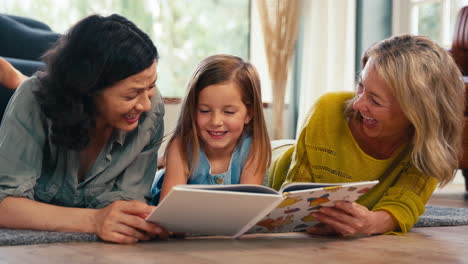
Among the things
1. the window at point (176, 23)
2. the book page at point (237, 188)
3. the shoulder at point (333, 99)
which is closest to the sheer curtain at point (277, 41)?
the window at point (176, 23)

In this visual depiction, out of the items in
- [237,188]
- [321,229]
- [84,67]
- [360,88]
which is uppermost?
[84,67]

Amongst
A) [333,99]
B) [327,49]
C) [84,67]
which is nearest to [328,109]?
[333,99]

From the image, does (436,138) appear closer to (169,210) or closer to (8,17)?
(169,210)

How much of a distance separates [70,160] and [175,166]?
30 centimetres

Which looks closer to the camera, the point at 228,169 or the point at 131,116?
the point at 131,116

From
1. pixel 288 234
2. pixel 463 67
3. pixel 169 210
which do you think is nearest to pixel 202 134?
pixel 288 234

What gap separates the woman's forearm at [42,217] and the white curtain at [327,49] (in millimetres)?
3050

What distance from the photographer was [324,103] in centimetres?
179

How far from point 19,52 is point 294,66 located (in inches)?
90.8

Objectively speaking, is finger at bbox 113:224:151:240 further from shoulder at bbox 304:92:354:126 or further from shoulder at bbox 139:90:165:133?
shoulder at bbox 304:92:354:126

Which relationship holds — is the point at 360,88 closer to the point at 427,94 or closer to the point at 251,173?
the point at 427,94

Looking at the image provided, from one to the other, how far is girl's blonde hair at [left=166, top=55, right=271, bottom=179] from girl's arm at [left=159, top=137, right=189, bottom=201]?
0.01 m

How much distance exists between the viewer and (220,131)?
5.55 ft

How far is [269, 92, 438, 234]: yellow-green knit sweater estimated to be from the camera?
1.64m
